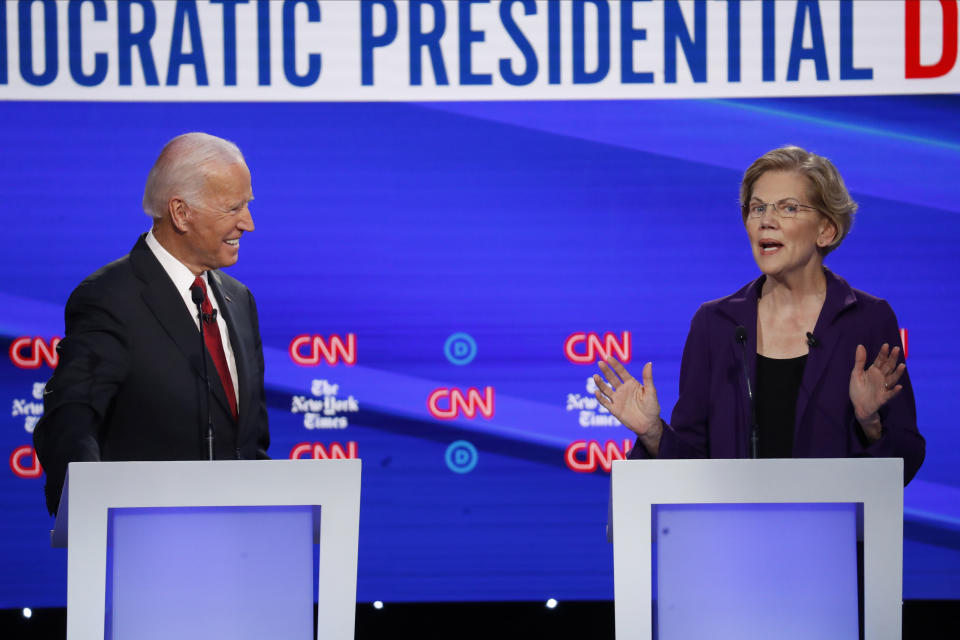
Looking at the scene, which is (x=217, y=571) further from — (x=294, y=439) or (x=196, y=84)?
(x=196, y=84)

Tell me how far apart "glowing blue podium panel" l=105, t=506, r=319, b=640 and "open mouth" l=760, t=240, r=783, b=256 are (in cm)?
148

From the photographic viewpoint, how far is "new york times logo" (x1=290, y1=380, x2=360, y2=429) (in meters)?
3.96

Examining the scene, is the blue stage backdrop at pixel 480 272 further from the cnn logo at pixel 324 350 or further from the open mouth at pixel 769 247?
the open mouth at pixel 769 247

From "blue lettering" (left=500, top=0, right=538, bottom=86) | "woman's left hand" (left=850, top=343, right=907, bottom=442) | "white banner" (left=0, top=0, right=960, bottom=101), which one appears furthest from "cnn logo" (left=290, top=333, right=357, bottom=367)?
"woman's left hand" (left=850, top=343, right=907, bottom=442)

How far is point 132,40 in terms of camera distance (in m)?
3.93

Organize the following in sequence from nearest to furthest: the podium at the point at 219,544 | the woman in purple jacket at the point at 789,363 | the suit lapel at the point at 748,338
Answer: the podium at the point at 219,544, the woman in purple jacket at the point at 789,363, the suit lapel at the point at 748,338

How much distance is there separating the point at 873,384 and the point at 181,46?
2774mm

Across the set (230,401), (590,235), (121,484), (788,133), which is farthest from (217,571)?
(788,133)

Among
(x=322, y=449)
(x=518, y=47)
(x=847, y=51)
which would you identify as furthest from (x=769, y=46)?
(x=322, y=449)

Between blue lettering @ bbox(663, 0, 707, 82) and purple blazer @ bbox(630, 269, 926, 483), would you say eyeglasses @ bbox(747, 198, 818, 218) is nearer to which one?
purple blazer @ bbox(630, 269, 926, 483)

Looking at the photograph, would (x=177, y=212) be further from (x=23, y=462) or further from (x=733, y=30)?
(x=733, y=30)

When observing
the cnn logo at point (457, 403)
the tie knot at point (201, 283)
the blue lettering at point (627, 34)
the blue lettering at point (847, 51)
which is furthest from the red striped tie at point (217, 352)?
the blue lettering at point (847, 51)

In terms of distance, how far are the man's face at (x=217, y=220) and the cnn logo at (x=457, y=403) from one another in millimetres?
1318

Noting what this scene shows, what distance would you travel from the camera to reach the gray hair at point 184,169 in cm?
279
